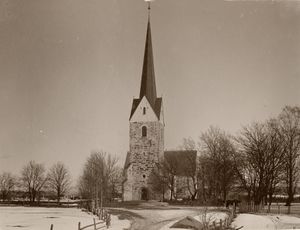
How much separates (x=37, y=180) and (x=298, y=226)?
150 ft

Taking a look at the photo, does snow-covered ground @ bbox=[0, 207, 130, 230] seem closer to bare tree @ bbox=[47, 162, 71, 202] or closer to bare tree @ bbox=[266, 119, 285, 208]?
bare tree @ bbox=[266, 119, 285, 208]

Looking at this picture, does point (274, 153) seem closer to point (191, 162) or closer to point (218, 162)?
point (218, 162)

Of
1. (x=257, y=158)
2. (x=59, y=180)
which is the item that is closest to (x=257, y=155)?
(x=257, y=158)

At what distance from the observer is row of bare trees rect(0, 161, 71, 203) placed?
187ft

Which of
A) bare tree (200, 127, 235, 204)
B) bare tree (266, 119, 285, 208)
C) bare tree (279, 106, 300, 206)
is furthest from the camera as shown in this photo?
bare tree (200, 127, 235, 204)

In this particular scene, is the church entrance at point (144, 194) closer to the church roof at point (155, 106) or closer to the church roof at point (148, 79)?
the church roof at point (155, 106)

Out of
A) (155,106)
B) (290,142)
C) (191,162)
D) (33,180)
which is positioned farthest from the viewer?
(33,180)

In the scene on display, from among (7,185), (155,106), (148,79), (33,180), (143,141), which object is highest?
(148,79)

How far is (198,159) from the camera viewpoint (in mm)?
43906

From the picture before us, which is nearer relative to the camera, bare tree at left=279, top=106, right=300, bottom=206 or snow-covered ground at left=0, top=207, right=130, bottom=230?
snow-covered ground at left=0, top=207, right=130, bottom=230

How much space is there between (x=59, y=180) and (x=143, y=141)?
53.9ft

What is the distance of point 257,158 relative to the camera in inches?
1188

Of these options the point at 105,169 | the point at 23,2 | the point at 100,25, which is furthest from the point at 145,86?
the point at 23,2

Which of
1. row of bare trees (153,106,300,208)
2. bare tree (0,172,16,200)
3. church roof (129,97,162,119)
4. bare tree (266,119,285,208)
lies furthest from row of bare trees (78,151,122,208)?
bare tree (266,119,285,208)
